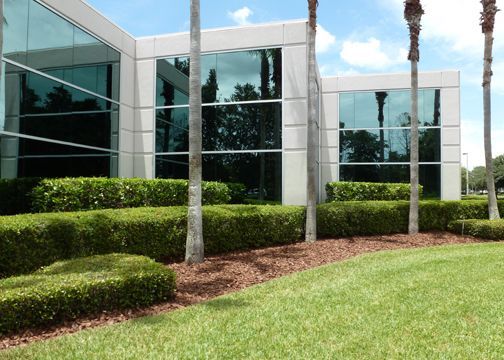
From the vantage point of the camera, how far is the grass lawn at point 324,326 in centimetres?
388

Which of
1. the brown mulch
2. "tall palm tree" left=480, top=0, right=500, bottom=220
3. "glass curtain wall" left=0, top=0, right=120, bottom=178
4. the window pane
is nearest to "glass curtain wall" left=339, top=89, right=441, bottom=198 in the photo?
"tall palm tree" left=480, top=0, right=500, bottom=220

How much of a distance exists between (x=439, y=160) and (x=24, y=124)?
63.5ft

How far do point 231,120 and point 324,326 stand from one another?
11547mm

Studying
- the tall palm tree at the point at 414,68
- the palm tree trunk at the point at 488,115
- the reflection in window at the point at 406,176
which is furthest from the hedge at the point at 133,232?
the reflection in window at the point at 406,176

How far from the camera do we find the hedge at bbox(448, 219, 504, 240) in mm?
13031

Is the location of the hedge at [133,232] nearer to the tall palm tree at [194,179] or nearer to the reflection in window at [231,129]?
the tall palm tree at [194,179]

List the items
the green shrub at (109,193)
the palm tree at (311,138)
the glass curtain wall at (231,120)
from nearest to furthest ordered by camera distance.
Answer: the green shrub at (109,193)
the palm tree at (311,138)
the glass curtain wall at (231,120)

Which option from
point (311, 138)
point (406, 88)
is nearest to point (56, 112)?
point (311, 138)

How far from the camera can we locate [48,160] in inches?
474

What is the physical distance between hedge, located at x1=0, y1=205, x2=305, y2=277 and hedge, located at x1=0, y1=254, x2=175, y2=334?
82 centimetres

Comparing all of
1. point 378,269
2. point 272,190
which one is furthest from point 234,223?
point 272,190

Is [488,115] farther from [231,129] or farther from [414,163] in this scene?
[231,129]

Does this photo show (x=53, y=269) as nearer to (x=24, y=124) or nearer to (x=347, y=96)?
(x=24, y=124)

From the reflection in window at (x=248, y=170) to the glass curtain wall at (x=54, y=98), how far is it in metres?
3.22
